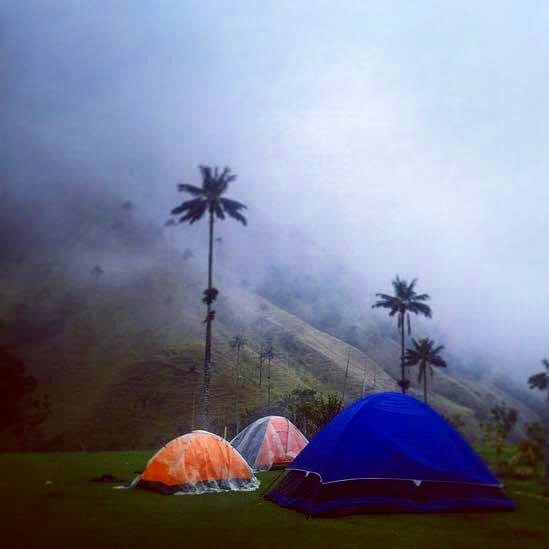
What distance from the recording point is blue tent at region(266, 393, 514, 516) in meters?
10.0

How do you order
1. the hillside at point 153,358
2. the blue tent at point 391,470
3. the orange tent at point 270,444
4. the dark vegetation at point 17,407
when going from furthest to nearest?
the hillside at point 153,358
the dark vegetation at point 17,407
the orange tent at point 270,444
the blue tent at point 391,470

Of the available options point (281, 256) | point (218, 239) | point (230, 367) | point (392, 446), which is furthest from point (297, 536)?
point (281, 256)

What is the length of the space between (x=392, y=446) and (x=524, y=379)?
13431cm

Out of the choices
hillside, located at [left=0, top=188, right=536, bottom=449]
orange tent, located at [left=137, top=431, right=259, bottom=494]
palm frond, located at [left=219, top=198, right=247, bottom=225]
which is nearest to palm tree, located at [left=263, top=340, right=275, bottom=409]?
hillside, located at [left=0, top=188, right=536, bottom=449]

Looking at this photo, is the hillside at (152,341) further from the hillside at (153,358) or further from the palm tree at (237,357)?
the palm tree at (237,357)

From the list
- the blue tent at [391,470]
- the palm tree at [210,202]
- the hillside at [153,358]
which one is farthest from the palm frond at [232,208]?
the blue tent at [391,470]

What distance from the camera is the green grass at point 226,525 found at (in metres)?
7.91

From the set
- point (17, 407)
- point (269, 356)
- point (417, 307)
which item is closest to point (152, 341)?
point (269, 356)

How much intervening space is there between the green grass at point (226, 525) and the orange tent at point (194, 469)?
22.3 inches

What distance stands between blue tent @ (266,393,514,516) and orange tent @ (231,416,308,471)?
9.22 meters

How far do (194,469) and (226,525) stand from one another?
4.52m

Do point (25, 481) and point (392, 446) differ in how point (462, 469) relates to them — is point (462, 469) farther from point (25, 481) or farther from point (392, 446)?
point (25, 481)

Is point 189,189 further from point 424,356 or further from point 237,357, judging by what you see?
point 424,356

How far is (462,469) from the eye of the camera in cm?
1046
